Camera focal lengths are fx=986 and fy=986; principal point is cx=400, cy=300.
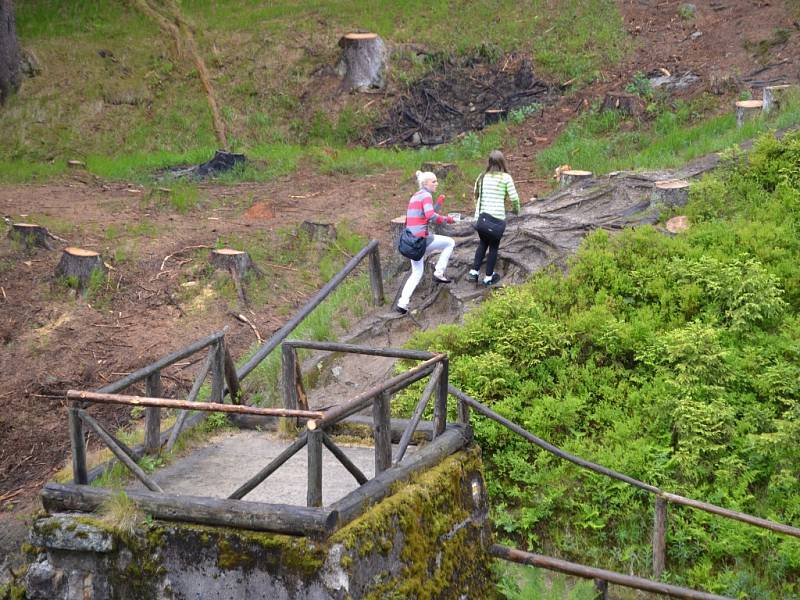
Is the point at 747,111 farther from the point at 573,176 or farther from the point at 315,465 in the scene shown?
the point at 315,465

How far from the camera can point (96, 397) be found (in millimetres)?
6633

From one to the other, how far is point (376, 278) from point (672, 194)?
4137 mm

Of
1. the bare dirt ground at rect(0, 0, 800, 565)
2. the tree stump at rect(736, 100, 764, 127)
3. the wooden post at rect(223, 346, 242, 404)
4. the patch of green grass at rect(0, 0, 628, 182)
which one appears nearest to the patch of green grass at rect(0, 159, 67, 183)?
the patch of green grass at rect(0, 0, 628, 182)

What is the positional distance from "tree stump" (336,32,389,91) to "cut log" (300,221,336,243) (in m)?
8.14

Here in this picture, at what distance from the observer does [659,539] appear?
8320mm

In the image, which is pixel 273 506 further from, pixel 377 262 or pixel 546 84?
pixel 546 84

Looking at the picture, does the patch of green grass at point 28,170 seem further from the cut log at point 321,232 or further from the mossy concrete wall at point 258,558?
the mossy concrete wall at point 258,558

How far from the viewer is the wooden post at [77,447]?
263 inches

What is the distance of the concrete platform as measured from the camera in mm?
7301

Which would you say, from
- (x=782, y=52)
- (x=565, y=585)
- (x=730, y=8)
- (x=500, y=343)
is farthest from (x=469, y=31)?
(x=565, y=585)

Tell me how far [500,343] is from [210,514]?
5062mm

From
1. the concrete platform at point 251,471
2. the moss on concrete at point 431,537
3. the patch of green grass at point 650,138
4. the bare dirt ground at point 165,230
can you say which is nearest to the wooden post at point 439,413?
the moss on concrete at point 431,537

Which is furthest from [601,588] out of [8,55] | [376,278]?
[8,55]

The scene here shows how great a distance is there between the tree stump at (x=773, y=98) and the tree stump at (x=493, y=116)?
6.59 meters
